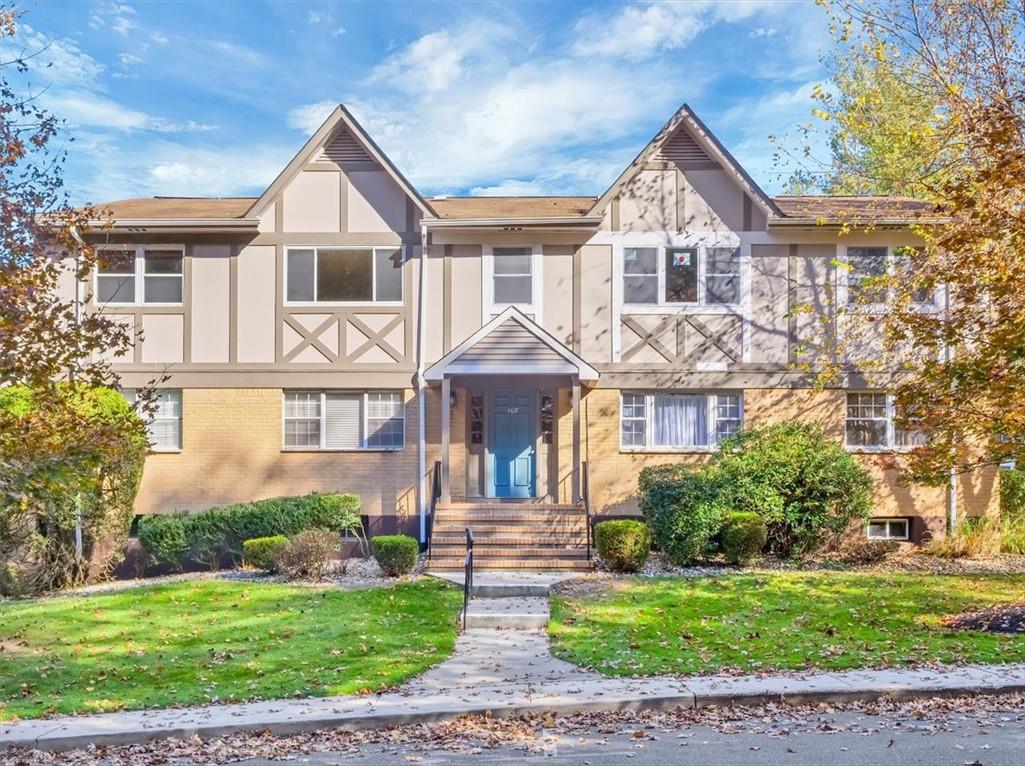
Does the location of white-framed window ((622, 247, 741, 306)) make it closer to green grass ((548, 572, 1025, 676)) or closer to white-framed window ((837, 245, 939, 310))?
white-framed window ((837, 245, 939, 310))

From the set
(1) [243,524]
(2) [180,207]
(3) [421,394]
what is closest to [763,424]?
(3) [421,394]

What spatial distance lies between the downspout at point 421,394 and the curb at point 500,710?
10281 mm

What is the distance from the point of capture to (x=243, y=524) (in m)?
16.5

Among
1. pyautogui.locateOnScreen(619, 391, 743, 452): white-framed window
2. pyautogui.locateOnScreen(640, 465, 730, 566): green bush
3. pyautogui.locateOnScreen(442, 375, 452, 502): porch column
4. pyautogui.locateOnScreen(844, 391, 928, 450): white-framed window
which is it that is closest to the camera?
pyautogui.locateOnScreen(640, 465, 730, 566): green bush

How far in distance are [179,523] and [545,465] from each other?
24.4 feet

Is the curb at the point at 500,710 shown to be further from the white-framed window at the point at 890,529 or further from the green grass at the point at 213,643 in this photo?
the white-framed window at the point at 890,529

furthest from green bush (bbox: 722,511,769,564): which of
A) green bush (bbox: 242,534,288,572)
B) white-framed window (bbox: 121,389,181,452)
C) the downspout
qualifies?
white-framed window (bbox: 121,389,181,452)

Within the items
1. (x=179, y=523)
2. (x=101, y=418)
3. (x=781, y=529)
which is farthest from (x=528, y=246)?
(x=101, y=418)

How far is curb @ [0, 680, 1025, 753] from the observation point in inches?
290

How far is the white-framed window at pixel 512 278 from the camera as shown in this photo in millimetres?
18750

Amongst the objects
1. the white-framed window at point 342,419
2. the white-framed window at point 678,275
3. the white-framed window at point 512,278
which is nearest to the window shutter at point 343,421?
the white-framed window at point 342,419

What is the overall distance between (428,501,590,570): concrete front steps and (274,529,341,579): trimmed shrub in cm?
200

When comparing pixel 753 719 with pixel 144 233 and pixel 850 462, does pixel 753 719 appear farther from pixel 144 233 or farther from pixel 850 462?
pixel 144 233

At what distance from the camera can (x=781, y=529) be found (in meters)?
16.4
